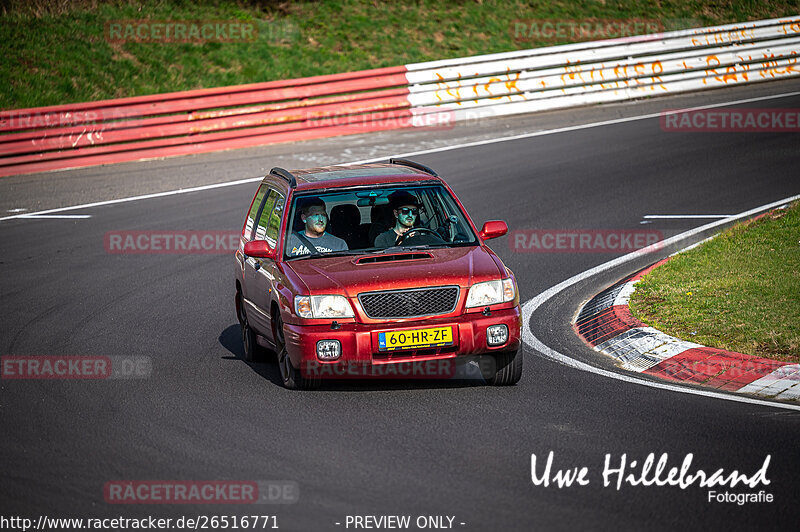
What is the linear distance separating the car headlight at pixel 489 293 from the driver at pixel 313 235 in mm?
1417

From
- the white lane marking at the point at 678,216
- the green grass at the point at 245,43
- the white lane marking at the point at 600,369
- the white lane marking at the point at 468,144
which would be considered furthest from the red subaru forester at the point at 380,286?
the green grass at the point at 245,43

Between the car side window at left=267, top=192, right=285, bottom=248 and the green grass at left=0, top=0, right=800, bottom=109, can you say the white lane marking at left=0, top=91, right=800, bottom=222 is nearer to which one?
the green grass at left=0, top=0, right=800, bottom=109

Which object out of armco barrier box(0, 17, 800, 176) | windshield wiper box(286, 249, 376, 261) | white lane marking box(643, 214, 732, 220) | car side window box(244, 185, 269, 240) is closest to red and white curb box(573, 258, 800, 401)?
windshield wiper box(286, 249, 376, 261)

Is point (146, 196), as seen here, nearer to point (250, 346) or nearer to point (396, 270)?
point (250, 346)

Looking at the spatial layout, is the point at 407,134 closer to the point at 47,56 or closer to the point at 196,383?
the point at 47,56

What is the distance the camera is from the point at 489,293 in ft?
27.8

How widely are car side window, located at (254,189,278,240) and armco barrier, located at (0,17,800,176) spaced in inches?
447

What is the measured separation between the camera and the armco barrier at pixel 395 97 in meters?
20.6

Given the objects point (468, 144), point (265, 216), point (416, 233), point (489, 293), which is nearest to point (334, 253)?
point (416, 233)

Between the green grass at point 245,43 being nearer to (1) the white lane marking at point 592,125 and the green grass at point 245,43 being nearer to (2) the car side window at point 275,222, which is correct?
(1) the white lane marking at point 592,125

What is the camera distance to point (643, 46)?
2522 cm

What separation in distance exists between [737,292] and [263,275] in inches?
186

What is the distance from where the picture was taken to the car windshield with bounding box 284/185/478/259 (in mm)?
9328

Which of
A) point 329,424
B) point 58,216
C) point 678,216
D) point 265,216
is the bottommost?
point 58,216
